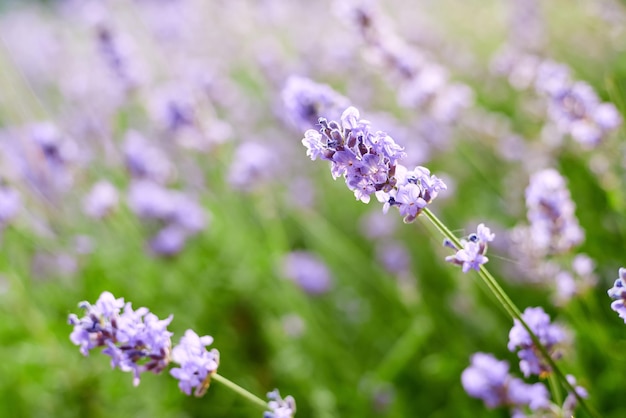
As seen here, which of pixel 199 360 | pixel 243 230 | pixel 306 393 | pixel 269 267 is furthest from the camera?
pixel 243 230

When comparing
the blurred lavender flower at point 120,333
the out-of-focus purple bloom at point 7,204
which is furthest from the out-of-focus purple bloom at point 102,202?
the blurred lavender flower at point 120,333

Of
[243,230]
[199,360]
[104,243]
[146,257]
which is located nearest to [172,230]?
[146,257]

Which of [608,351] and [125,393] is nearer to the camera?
[608,351]

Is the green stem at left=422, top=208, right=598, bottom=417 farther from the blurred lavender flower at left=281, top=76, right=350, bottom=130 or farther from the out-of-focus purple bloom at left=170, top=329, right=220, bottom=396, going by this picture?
the blurred lavender flower at left=281, top=76, right=350, bottom=130

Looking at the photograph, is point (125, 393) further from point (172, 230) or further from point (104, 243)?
point (104, 243)

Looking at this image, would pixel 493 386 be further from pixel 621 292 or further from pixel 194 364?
pixel 194 364

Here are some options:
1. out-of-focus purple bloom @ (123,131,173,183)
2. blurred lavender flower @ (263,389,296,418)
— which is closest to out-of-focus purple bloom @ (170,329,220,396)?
blurred lavender flower @ (263,389,296,418)

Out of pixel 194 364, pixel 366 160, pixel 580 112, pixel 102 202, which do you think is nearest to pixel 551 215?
pixel 580 112
